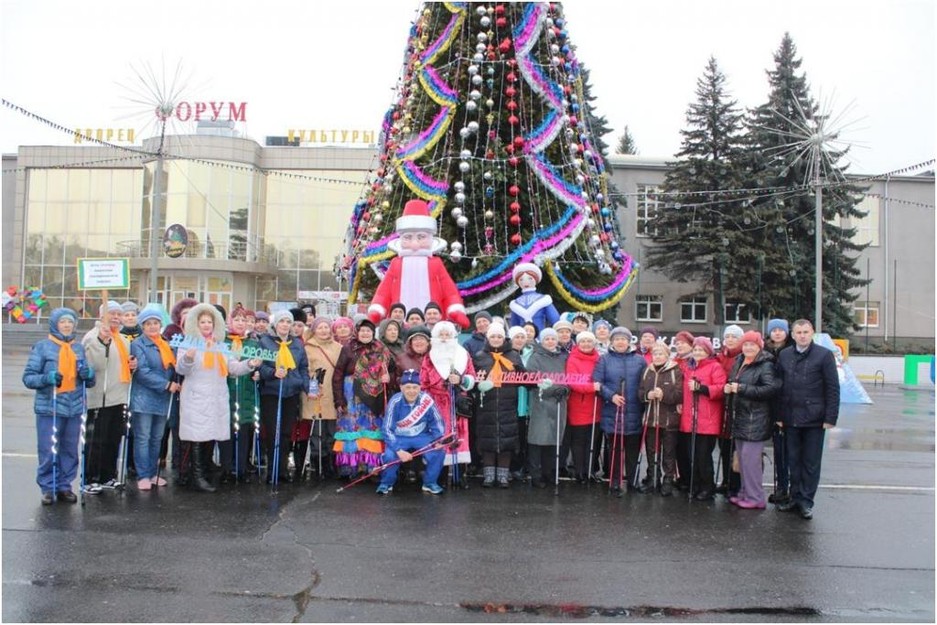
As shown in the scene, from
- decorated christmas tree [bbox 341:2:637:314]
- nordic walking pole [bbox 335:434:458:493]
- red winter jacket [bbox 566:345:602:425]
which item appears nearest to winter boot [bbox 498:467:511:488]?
nordic walking pole [bbox 335:434:458:493]

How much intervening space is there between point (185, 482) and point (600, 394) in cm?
409

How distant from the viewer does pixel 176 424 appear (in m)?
8.03

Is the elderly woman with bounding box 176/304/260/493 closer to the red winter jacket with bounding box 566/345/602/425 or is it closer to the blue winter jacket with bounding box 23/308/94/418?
the blue winter jacket with bounding box 23/308/94/418

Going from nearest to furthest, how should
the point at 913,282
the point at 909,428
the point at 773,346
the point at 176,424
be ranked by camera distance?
the point at 773,346
the point at 176,424
the point at 909,428
the point at 913,282

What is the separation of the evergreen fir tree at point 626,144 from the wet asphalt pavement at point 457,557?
57245 mm

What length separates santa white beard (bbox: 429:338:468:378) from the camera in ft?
25.1

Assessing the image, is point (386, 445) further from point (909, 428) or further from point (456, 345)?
point (909, 428)

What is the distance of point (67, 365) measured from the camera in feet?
22.2

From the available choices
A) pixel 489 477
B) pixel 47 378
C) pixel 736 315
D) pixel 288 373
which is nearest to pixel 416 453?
pixel 489 477

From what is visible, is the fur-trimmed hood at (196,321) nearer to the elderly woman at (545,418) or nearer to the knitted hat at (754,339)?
the elderly woman at (545,418)

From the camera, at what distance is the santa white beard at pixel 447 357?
7.66 metres

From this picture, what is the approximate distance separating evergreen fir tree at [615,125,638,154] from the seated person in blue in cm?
5753

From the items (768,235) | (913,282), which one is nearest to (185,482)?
(768,235)

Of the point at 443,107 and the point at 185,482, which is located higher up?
the point at 443,107
